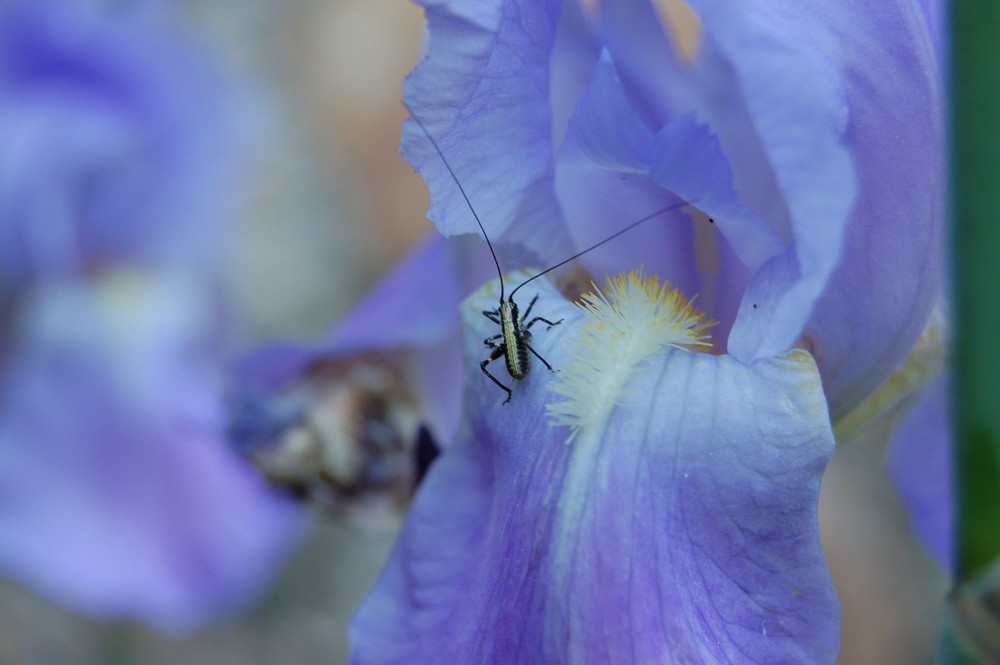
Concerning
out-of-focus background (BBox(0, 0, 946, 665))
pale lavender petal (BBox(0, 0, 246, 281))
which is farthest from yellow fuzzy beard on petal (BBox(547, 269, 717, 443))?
out-of-focus background (BBox(0, 0, 946, 665))

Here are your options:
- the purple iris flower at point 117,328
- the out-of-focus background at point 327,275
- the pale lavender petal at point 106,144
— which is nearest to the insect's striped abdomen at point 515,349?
the purple iris flower at point 117,328

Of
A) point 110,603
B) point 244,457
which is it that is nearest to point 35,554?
point 110,603

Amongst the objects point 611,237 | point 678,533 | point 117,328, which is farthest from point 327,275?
point 678,533

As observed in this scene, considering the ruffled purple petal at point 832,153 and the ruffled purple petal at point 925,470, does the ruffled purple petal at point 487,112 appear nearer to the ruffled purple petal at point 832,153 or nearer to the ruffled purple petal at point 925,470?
the ruffled purple petal at point 832,153

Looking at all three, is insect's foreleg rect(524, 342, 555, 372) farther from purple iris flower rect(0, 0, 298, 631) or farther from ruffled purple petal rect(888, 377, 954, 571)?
purple iris flower rect(0, 0, 298, 631)

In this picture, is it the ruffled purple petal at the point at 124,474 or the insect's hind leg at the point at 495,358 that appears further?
the ruffled purple petal at the point at 124,474
